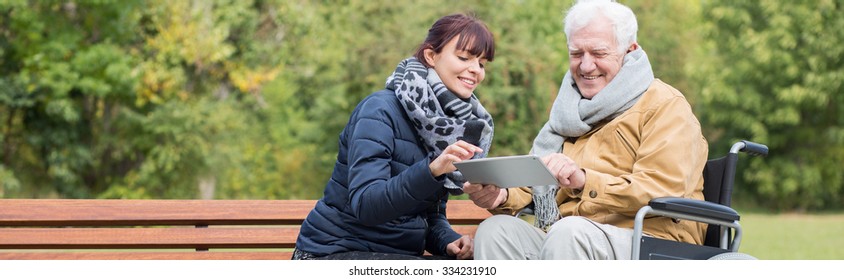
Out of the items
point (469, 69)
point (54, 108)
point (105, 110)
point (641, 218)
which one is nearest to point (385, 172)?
point (469, 69)

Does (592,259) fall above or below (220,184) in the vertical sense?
above

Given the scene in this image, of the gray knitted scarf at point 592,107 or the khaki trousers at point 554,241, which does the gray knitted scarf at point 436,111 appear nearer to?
the khaki trousers at point 554,241

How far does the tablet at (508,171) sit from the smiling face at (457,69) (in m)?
0.39

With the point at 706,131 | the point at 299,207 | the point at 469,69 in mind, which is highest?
the point at 469,69

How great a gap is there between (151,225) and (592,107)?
5.63ft

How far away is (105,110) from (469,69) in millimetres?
16761

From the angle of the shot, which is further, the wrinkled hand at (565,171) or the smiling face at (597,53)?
the smiling face at (597,53)

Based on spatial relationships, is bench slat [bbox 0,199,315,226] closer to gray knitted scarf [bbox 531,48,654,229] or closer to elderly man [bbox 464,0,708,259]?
elderly man [bbox 464,0,708,259]

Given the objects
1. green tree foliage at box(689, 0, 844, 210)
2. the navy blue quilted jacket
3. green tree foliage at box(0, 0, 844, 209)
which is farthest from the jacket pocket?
green tree foliage at box(689, 0, 844, 210)

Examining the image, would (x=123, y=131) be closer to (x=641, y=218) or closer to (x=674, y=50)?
(x=674, y=50)

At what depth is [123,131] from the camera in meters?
19.0

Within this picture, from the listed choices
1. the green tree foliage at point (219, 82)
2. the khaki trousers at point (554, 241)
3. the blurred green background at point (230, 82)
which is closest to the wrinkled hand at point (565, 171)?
the khaki trousers at point (554, 241)

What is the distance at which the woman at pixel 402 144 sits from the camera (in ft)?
10.3

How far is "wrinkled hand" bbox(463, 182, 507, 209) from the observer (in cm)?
329
